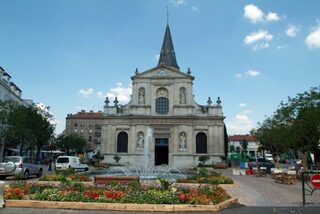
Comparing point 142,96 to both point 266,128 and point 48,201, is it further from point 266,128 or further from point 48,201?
point 48,201

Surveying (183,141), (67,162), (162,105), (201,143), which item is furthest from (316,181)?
(162,105)

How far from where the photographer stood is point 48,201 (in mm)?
10812

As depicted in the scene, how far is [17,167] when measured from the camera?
907 inches

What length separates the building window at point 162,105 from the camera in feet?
165

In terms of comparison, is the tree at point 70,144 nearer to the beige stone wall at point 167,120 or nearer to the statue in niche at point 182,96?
the beige stone wall at point 167,120

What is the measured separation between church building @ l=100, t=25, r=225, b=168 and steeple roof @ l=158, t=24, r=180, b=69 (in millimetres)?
4914

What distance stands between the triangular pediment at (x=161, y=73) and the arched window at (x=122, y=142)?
355 inches

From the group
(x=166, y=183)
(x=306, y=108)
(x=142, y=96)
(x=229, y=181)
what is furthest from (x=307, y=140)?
(x=142, y=96)

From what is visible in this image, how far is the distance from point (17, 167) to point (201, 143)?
3023cm

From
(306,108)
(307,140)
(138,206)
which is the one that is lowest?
(138,206)

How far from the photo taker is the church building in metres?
48.1

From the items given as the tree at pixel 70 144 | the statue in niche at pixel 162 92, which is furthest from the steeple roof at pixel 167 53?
the tree at pixel 70 144

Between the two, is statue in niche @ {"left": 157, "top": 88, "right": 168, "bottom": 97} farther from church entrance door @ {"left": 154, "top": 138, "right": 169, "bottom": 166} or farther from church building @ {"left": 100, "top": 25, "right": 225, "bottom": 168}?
church entrance door @ {"left": 154, "top": 138, "right": 169, "bottom": 166}

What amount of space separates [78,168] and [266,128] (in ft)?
91.1
